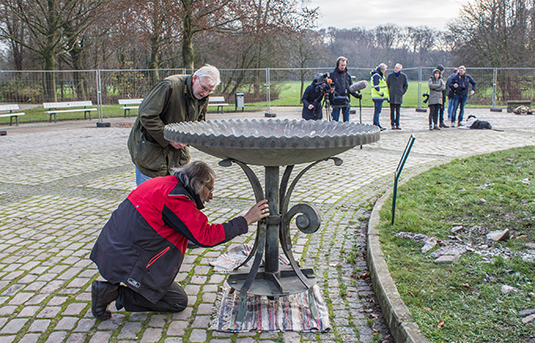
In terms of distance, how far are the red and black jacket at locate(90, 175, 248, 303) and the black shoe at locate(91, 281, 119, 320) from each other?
0.08m

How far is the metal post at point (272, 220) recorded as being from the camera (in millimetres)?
3230

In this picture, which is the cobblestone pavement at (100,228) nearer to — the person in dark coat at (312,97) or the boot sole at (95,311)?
the boot sole at (95,311)

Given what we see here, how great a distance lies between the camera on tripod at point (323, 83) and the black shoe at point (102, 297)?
7.75 m

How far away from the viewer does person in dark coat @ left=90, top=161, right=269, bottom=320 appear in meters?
2.84

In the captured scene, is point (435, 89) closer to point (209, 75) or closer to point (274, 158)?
point (209, 75)

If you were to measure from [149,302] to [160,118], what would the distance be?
1.68 meters

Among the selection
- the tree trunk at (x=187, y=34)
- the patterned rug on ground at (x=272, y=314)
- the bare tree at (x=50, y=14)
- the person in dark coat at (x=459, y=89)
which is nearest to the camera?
the patterned rug on ground at (x=272, y=314)

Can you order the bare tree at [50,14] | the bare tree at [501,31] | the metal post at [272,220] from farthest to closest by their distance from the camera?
the bare tree at [501,31]
the bare tree at [50,14]
the metal post at [272,220]

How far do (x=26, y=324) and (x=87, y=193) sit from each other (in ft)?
11.8

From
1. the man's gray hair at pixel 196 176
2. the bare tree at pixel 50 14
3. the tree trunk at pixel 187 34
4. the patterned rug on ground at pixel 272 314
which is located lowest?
the patterned rug on ground at pixel 272 314

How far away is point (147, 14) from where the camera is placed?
1795cm

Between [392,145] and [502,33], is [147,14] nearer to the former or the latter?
[392,145]

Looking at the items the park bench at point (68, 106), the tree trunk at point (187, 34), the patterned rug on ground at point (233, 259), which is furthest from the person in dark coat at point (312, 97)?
the park bench at point (68, 106)

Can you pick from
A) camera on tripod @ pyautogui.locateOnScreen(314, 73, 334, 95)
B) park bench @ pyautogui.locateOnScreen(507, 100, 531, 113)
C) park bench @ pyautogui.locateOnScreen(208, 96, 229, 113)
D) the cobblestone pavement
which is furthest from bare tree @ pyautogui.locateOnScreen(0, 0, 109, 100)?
park bench @ pyautogui.locateOnScreen(507, 100, 531, 113)
